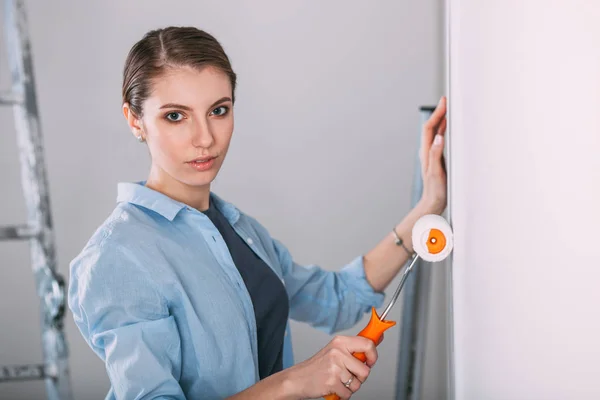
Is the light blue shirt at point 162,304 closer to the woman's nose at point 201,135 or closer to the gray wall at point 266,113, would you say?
the woman's nose at point 201,135

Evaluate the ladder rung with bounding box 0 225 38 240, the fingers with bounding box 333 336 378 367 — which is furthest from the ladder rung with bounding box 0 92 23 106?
the fingers with bounding box 333 336 378 367

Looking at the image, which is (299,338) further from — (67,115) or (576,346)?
(576,346)

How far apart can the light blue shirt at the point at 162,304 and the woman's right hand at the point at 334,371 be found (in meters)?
0.18

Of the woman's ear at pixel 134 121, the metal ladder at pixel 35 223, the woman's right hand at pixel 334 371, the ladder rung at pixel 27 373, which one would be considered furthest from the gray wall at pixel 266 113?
the woman's right hand at pixel 334 371

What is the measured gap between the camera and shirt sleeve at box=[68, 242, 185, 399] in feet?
3.18

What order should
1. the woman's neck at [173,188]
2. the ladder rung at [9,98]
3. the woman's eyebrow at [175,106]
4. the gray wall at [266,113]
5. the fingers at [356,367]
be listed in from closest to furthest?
the fingers at [356,367], the woman's eyebrow at [175,106], the woman's neck at [173,188], the ladder rung at [9,98], the gray wall at [266,113]

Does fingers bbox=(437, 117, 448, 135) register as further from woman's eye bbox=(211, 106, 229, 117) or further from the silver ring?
the silver ring

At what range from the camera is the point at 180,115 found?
3.69ft

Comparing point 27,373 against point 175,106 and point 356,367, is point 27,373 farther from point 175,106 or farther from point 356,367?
point 356,367

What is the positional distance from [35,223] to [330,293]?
0.78 meters

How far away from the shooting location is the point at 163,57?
1109mm

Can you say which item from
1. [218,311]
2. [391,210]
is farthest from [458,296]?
[391,210]

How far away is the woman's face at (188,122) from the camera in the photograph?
1.10 meters

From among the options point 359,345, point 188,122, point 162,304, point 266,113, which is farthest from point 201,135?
point 266,113
